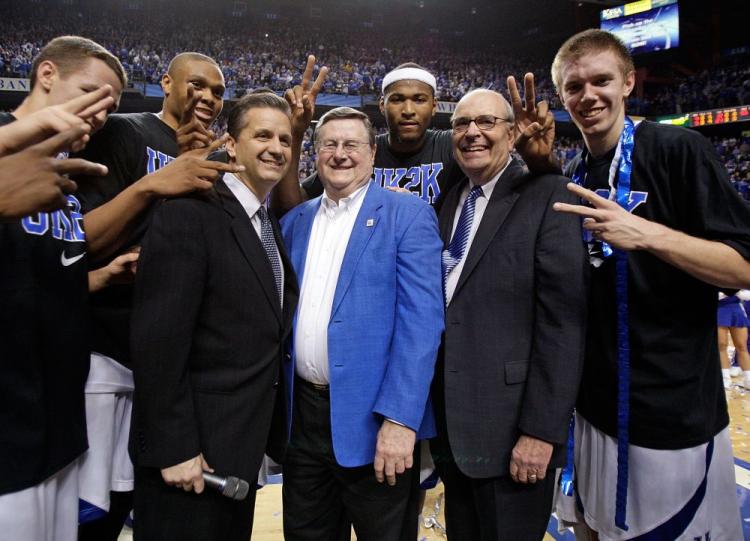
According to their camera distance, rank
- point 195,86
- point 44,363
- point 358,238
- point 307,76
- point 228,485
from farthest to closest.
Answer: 1. point 195,86
2. point 307,76
3. point 358,238
4. point 228,485
5. point 44,363

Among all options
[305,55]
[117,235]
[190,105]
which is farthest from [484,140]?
[305,55]

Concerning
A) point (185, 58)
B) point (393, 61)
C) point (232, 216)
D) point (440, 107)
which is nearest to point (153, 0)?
point (393, 61)

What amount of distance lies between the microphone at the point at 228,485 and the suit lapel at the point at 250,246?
1.78 ft

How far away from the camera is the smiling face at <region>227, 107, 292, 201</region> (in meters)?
1.92

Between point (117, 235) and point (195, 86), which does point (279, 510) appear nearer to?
point (117, 235)

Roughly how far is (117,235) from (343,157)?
33.9 inches

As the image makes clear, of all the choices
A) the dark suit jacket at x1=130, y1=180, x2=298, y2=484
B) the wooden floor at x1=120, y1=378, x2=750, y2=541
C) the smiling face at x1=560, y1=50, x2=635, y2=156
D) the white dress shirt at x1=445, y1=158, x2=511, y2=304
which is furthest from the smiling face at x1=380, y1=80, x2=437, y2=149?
the wooden floor at x1=120, y1=378, x2=750, y2=541

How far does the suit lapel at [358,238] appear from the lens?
6.05 feet

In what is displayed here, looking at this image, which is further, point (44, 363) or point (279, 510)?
point (279, 510)

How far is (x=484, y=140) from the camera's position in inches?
76.0

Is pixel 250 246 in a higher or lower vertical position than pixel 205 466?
higher

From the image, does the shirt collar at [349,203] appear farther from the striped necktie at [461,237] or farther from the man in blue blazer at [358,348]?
the striped necktie at [461,237]

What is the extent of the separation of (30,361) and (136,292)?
1.11 feet

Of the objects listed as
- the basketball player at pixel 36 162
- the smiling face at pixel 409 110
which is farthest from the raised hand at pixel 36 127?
the smiling face at pixel 409 110
